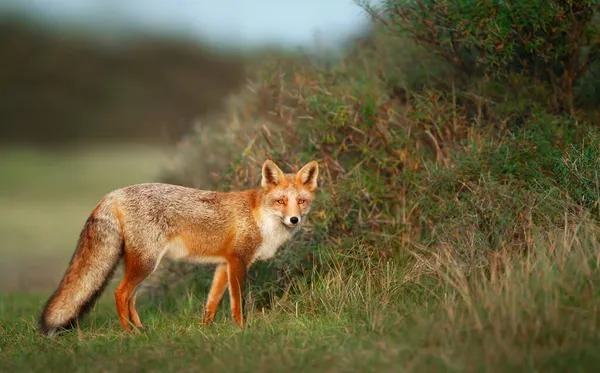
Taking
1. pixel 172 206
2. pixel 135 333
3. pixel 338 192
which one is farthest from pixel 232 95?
pixel 135 333

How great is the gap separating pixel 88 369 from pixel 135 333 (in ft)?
4.17

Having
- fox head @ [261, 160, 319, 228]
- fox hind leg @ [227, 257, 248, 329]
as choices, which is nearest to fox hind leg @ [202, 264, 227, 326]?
fox hind leg @ [227, 257, 248, 329]

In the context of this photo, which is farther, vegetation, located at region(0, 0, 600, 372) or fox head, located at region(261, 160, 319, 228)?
fox head, located at region(261, 160, 319, 228)

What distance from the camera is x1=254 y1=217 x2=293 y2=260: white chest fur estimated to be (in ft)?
21.9

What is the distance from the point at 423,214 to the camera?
7.45 metres

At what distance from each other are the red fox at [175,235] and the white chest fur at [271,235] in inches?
0.4

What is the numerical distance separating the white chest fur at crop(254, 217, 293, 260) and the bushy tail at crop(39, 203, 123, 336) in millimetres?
1394

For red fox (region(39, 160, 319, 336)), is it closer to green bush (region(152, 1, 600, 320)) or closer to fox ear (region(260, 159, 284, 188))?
fox ear (region(260, 159, 284, 188))

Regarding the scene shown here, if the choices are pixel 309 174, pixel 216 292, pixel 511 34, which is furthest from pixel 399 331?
pixel 511 34

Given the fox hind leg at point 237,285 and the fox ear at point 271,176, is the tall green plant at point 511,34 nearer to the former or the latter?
the fox ear at point 271,176

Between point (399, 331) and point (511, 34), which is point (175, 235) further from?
point (511, 34)

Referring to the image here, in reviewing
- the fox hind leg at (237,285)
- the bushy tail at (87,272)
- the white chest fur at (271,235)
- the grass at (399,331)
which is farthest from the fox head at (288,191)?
the bushy tail at (87,272)

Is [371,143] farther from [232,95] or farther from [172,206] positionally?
[232,95]

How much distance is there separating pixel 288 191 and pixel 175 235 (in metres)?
1.22
